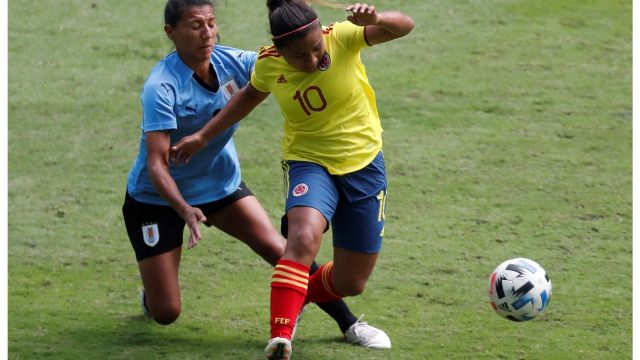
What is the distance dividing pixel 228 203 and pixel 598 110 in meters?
4.28

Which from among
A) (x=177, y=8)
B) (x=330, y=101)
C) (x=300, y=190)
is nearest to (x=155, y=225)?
(x=300, y=190)

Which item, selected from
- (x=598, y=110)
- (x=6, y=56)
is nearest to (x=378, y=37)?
(x=598, y=110)

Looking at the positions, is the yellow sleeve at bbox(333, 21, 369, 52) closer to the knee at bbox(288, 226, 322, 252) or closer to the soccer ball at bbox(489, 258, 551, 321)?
the knee at bbox(288, 226, 322, 252)

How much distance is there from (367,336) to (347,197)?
81cm

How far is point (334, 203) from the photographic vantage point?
18.0 ft

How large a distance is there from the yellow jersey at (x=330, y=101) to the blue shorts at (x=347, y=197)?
54 millimetres

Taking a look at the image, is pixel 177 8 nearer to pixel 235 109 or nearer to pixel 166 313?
pixel 235 109

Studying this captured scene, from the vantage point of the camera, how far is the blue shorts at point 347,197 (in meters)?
5.42

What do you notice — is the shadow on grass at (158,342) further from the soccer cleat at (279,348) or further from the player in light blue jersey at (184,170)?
the soccer cleat at (279,348)

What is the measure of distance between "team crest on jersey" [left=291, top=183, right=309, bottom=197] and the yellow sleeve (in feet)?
2.18

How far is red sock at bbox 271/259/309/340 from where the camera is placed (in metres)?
5.16

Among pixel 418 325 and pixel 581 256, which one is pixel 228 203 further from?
pixel 581 256

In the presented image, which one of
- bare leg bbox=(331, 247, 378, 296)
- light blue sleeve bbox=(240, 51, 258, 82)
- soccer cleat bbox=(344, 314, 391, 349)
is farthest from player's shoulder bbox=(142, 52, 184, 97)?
soccer cleat bbox=(344, 314, 391, 349)

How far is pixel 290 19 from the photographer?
517 cm
